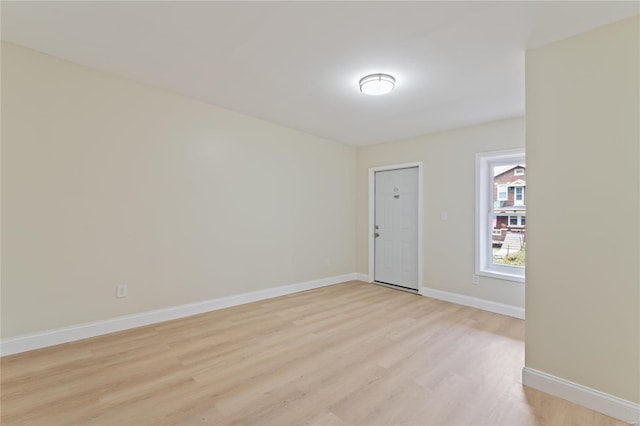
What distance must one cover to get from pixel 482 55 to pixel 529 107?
1.89 feet

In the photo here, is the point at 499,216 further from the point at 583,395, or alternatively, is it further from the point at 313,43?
the point at 313,43

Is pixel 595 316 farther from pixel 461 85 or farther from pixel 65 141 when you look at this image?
pixel 65 141

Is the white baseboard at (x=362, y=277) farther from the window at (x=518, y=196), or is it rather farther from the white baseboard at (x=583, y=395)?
the white baseboard at (x=583, y=395)

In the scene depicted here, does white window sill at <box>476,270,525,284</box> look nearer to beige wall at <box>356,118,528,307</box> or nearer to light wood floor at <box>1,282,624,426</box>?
beige wall at <box>356,118,528,307</box>

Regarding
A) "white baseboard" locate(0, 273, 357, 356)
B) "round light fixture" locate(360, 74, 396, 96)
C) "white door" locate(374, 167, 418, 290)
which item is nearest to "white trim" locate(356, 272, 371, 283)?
"white door" locate(374, 167, 418, 290)

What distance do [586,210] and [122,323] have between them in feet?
13.2

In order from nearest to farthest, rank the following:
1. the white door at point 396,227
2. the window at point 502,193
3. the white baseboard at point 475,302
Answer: the white baseboard at point 475,302
the window at point 502,193
the white door at point 396,227

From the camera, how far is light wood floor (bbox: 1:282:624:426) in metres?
1.71

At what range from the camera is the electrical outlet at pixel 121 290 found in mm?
2842

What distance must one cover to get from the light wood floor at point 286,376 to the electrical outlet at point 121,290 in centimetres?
39

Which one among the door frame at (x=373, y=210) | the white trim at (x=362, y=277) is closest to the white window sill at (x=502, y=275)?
the door frame at (x=373, y=210)

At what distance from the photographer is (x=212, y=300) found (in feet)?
11.5

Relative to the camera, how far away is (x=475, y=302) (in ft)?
12.6

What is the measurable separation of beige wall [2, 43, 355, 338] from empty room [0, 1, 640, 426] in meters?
0.02
